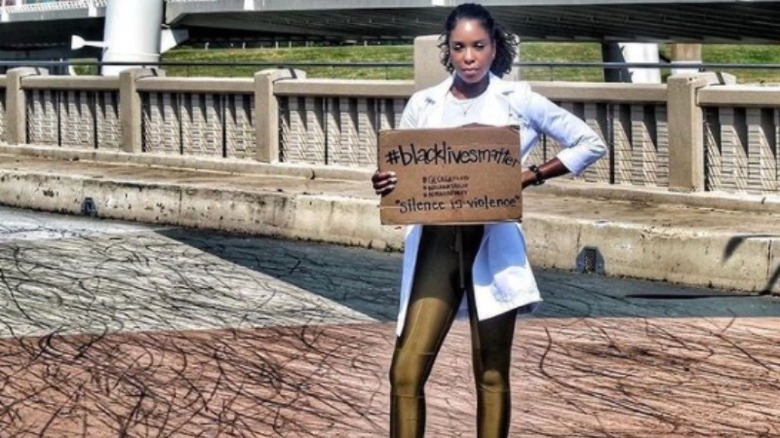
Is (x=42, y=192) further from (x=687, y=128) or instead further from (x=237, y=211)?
(x=687, y=128)

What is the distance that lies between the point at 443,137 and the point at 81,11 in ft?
225

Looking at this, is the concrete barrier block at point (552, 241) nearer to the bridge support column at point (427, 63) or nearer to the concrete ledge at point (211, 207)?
the concrete ledge at point (211, 207)

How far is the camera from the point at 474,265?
21.6 feet

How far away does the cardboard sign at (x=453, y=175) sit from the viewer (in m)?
6.50

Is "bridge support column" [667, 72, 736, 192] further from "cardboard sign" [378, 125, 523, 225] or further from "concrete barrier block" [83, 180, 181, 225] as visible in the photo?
"cardboard sign" [378, 125, 523, 225]

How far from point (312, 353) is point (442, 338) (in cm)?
Answer: 399

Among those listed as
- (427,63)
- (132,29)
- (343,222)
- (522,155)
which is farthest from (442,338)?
(132,29)

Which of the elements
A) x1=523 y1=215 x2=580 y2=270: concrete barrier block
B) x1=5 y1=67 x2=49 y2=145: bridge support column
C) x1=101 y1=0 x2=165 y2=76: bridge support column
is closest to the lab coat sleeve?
x1=523 y1=215 x2=580 y2=270: concrete barrier block

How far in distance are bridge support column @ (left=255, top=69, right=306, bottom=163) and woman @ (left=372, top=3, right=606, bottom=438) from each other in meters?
14.2

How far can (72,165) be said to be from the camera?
23.4 metres

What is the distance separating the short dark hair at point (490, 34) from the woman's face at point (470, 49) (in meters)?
0.03

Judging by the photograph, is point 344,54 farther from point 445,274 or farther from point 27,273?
point 445,274

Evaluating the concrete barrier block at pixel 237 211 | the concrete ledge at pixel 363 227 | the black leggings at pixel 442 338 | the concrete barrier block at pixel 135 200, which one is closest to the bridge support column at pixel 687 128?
the concrete ledge at pixel 363 227

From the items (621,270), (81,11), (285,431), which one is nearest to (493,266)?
(285,431)
